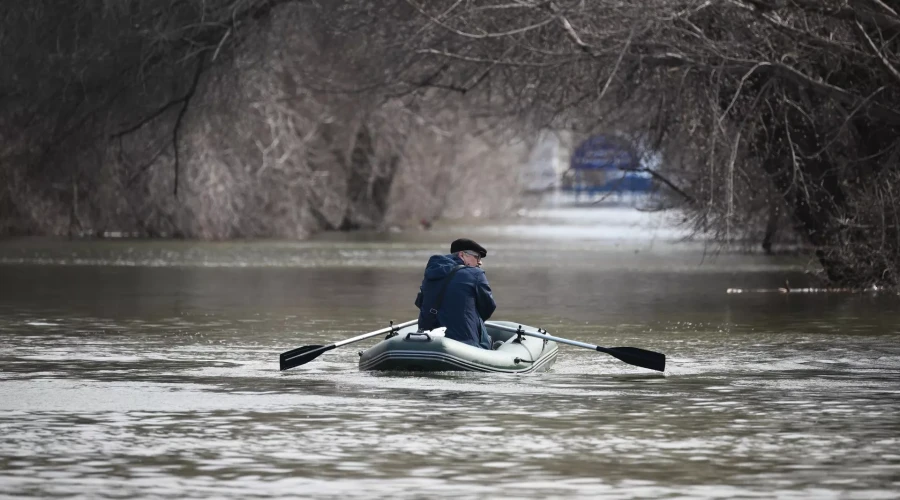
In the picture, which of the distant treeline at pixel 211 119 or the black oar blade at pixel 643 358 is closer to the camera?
the black oar blade at pixel 643 358

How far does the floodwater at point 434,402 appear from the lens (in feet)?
33.3

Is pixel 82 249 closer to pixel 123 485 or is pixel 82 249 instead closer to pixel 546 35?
pixel 546 35

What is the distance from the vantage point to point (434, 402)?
1363cm

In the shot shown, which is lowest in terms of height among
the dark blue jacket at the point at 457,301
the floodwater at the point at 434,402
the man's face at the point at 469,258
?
the floodwater at the point at 434,402

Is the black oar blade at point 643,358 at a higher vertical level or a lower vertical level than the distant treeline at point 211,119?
lower

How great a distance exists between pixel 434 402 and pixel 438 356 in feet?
5.39

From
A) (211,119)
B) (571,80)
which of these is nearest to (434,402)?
(571,80)

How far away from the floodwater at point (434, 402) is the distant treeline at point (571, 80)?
1.94m

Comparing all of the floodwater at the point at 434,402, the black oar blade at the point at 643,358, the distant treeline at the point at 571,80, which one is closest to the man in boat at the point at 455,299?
the floodwater at the point at 434,402

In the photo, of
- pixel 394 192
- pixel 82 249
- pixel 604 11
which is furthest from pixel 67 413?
pixel 394 192

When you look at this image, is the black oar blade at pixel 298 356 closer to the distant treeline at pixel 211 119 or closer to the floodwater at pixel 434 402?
the floodwater at pixel 434 402

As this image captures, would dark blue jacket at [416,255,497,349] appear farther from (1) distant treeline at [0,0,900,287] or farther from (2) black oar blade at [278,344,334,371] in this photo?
(1) distant treeline at [0,0,900,287]

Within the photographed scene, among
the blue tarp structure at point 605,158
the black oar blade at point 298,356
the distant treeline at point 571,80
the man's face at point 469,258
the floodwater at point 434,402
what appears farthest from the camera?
the blue tarp structure at point 605,158

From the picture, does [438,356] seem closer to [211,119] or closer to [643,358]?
[643,358]
